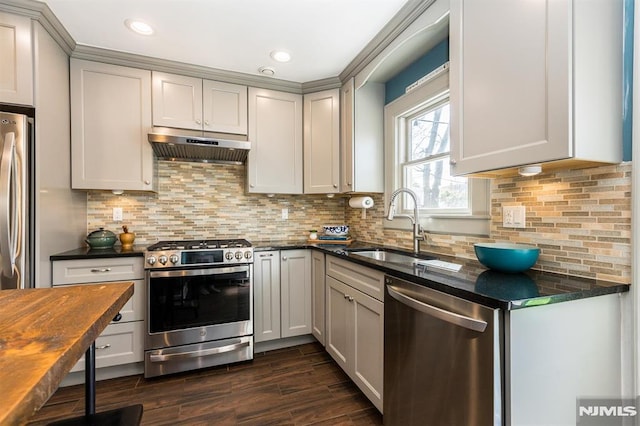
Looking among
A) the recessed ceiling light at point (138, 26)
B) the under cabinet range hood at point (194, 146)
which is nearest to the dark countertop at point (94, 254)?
the under cabinet range hood at point (194, 146)

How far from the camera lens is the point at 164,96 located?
2455 millimetres

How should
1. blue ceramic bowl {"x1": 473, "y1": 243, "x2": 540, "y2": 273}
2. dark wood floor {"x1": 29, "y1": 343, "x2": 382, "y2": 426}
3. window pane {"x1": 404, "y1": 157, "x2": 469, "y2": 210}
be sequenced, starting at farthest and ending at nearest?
1. window pane {"x1": 404, "y1": 157, "x2": 469, "y2": 210}
2. dark wood floor {"x1": 29, "y1": 343, "x2": 382, "y2": 426}
3. blue ceramic bowl {"x1": 473, "y1": 243, "x2": 540, "y2": 273}

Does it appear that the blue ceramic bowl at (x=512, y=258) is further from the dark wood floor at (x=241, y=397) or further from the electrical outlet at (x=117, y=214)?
the electrical outlet at (x=117, y=214)

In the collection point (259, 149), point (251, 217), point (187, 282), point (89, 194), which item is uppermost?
point (259, 149)

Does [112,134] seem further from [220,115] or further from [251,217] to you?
[251,217]

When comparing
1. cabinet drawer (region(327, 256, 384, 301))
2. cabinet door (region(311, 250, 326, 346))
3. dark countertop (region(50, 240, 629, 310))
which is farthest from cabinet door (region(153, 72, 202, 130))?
dark countertop (region(50, 240, 629, 310))

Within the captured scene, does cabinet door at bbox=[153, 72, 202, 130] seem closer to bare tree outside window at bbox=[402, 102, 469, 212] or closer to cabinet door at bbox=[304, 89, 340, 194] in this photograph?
cabinet door at bbox=[304, 89, 340, 194]

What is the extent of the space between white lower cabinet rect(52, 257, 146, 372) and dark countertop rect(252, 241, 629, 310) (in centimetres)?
186

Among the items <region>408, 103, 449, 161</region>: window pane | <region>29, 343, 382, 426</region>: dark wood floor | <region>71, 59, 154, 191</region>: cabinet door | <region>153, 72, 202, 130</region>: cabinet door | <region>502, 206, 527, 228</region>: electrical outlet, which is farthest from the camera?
<region>153, 72, 202, 130</region>: cabinet door

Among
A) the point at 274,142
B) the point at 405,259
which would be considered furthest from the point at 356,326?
the point at 274,142

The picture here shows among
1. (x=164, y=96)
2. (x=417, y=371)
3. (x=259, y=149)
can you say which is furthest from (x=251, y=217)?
(x=417, y=371)

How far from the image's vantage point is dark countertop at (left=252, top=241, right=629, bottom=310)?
945 millimetres

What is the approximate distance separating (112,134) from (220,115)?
87cm

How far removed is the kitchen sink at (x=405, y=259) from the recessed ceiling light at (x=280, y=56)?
65.8 inches
